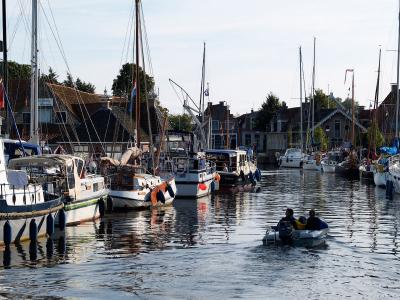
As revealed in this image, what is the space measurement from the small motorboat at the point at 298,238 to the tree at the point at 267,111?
423 feet

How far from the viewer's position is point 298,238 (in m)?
33.5

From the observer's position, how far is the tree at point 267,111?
163 metres

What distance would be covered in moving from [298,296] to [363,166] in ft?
225

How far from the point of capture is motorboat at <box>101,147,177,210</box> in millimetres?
49812

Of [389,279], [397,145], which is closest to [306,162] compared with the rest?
[397,145]

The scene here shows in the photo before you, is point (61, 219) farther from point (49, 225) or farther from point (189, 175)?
point (189, 175)

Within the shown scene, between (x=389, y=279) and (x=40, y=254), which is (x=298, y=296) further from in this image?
(x=40, y=254)

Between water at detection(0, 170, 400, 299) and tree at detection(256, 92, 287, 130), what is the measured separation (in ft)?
371

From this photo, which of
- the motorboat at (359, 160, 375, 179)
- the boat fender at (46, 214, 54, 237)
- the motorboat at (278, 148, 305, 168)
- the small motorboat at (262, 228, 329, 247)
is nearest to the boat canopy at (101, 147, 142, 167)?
the boat fender at (46, 214, 54, 237)

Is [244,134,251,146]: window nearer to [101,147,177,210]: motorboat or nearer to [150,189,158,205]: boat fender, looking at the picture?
[101,147,177,210]: motorboat

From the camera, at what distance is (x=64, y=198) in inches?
1587

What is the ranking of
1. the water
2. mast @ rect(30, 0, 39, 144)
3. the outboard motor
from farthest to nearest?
mast @ rect(30, 0, 39, 144) → the outboard motor → the water

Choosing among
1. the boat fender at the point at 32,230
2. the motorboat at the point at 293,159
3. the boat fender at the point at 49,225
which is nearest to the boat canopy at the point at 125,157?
the boat fender at the point at 49,225

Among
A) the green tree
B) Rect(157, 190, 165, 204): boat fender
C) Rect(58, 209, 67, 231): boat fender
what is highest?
the green tree
